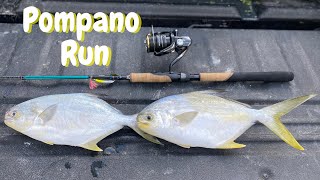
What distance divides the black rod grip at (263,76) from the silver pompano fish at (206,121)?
12.6 inches

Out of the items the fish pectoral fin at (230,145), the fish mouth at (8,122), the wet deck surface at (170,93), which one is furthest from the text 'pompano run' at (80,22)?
the fish pectoral fin at (230,145)

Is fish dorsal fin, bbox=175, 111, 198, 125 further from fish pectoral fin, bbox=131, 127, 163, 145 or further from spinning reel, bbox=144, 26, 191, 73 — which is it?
spinning reel, bbox=144, 26, 191, 73

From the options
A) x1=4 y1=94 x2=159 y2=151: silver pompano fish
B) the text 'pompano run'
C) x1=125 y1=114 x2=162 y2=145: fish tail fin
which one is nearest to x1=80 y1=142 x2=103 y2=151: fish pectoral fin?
x1=4 y1=94 x2=159 y2=151: silver pompano fish

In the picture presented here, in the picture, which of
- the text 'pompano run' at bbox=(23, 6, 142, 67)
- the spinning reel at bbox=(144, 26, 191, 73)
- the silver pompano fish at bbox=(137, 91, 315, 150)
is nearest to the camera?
the silver pompano fish at bbox=(137, 91, 315, 150)

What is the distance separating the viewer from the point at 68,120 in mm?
2172

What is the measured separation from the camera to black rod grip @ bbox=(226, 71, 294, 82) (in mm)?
2537

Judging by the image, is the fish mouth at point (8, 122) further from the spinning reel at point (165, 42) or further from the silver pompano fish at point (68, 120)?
the spinning reel at point (165, 42)

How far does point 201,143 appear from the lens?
2.17m

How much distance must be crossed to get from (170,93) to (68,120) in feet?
2.37

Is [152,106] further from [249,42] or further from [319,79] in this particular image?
[319,79]

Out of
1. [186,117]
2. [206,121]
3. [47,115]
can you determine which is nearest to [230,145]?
[206,121]

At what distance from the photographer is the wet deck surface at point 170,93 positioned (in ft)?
7.09

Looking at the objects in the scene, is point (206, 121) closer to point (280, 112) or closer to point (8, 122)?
point (280, 112)

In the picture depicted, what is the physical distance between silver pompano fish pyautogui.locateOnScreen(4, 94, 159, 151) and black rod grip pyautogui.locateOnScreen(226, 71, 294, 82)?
77 centimetres
